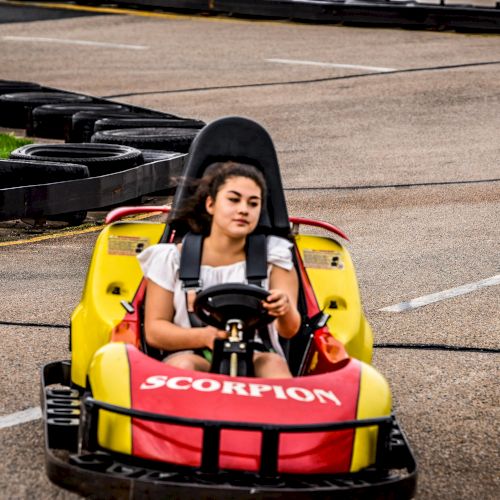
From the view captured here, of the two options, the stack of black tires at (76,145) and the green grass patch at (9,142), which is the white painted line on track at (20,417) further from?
the green grass patch at (9,142)

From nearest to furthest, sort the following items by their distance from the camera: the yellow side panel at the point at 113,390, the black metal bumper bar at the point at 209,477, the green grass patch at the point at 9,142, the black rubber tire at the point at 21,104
→ the black metal bumper bar at the point at 209,477 → the yellow side panel at the point at 113,390 → the green grass patch at the point at 9,142 → the black rubber tire at the point at 21,104

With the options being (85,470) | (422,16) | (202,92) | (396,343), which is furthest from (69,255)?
(422,16)

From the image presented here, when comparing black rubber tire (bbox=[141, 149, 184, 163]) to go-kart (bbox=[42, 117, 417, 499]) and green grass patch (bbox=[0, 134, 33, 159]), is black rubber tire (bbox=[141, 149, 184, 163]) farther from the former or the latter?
go-kart (bbox=[42, 117, 417, 499])

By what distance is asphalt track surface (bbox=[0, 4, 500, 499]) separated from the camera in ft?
18.1

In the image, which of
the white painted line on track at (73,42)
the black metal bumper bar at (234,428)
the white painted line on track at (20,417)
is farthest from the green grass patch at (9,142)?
the black metal bumper bar at (234,428)

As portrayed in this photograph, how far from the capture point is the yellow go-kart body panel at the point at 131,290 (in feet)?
16.8

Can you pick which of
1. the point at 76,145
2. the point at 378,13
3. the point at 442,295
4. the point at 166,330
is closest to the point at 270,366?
the point at 166,330

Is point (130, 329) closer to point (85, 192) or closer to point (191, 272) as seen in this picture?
point (191, 272)

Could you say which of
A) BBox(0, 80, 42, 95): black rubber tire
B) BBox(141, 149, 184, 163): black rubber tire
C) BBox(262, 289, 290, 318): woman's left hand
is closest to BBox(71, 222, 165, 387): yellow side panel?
BBox(262, 289, 290, 318): woman's left hand

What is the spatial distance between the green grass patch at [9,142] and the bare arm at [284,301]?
7.77 metres

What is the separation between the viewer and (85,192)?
9.62 metres

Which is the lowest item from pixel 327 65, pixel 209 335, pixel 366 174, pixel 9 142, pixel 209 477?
pixel 9 142

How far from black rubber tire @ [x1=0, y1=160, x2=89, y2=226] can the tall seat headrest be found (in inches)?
179

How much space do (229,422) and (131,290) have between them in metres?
1.39
